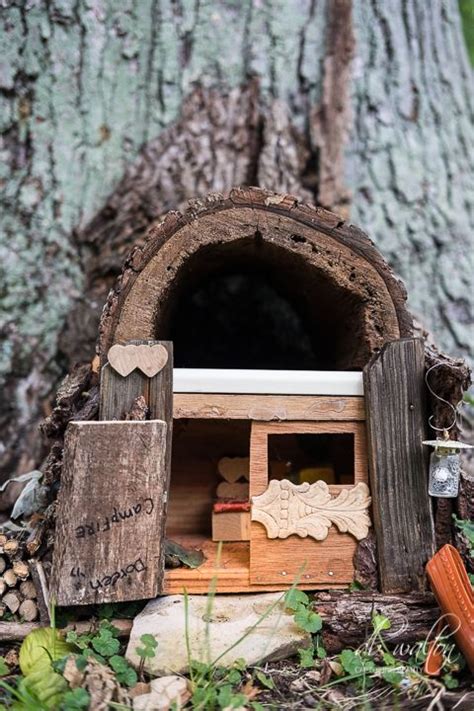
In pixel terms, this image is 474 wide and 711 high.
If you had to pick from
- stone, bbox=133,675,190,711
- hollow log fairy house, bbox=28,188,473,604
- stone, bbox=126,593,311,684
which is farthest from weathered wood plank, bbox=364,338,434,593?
stone, bbox=133,675,190,711

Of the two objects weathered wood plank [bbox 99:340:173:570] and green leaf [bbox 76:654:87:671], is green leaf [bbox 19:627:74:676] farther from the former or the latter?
weathered wood plank [bbox 99:340:173:570]

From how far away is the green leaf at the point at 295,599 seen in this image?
6.66 feet

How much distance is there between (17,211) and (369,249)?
166 centimetres

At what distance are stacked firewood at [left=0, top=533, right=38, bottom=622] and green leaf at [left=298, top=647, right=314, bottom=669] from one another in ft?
2.62

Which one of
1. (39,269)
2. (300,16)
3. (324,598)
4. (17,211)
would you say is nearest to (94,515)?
(324,598)

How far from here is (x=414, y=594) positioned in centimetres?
209

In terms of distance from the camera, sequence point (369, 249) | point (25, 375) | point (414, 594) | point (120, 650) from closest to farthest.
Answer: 1. point (120, 650)
2. point (414, 594)
3. point (369, 249)
4. point (25, 375)

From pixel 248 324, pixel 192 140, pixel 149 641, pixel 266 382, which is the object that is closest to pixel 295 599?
pixel 149 641

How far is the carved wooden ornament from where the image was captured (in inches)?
84.7

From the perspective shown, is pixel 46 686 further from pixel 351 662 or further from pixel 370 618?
pixel 370 618

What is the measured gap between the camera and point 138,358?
212 centimetres

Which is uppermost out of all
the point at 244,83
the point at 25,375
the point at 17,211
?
the point at 244,83

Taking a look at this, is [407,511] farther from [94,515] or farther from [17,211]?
[17,211]

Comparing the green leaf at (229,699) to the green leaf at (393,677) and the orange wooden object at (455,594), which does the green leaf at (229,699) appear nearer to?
the green leaf at (393,677)
